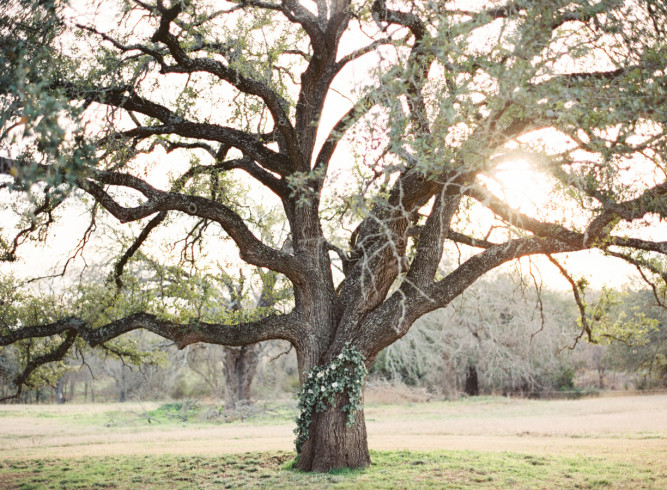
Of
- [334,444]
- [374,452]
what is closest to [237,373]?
[374,452]

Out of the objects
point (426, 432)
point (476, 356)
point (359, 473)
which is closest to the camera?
point (359, 473)

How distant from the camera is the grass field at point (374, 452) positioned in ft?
31.6

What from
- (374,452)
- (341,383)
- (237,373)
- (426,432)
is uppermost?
(341,383)

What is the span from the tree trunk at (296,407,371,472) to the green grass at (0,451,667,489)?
0.26 metres

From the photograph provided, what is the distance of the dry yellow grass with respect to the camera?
571 inches

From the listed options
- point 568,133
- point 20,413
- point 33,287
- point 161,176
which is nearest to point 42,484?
point 33,287

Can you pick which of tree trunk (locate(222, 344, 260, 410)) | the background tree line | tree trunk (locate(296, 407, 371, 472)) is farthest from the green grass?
tree trunk (locate(222, 344, 260, 410))

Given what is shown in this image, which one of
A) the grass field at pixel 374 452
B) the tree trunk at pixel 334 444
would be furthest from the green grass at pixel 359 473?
the tree trunk at pixel 334 444

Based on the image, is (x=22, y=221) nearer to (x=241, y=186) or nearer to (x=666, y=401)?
(x=241, y=186)

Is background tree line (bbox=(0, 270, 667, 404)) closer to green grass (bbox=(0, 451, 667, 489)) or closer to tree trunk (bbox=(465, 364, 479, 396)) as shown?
tree trunk (bbox=(465, 364, 479, 396))

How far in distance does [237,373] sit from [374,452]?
15514mm

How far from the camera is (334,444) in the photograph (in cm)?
1017

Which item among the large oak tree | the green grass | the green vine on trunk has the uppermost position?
the large oak tree

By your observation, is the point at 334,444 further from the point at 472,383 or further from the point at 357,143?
the point at 472,383
